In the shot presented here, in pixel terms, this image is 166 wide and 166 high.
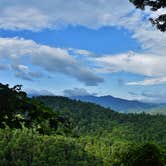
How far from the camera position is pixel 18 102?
12.0 meters

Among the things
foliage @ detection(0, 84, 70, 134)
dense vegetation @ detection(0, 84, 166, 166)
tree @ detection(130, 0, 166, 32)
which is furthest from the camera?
tree @ detection(130, 0, 166, 32)

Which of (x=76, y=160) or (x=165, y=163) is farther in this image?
(x=165, y=163)

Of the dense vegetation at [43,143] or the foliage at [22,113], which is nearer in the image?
the dense vegetation at [43,143]

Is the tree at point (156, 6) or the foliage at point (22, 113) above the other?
the tree at point (156, 6)

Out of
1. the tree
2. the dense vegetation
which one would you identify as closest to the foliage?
the dense vegetation

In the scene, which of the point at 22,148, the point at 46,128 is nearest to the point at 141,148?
the point at 46,128

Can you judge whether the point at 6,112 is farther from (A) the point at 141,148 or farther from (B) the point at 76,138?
(A) the point at 141,148

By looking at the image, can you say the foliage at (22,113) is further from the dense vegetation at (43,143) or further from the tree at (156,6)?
the tree at (156,6)

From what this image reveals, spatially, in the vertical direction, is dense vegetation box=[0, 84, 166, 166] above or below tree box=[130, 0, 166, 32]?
below

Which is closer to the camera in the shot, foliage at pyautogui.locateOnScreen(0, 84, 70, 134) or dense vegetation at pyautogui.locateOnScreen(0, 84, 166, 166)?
dense vegetation at pyautogui.locateOnScreen(0, 84, 166, 166)

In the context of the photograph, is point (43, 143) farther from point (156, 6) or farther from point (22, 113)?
point (156, 6)

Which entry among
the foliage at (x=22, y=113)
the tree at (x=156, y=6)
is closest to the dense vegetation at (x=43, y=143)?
the foliage at (x=22, y=113)

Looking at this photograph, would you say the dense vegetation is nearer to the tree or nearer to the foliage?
the foliage

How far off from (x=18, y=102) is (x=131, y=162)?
357 centimetres
